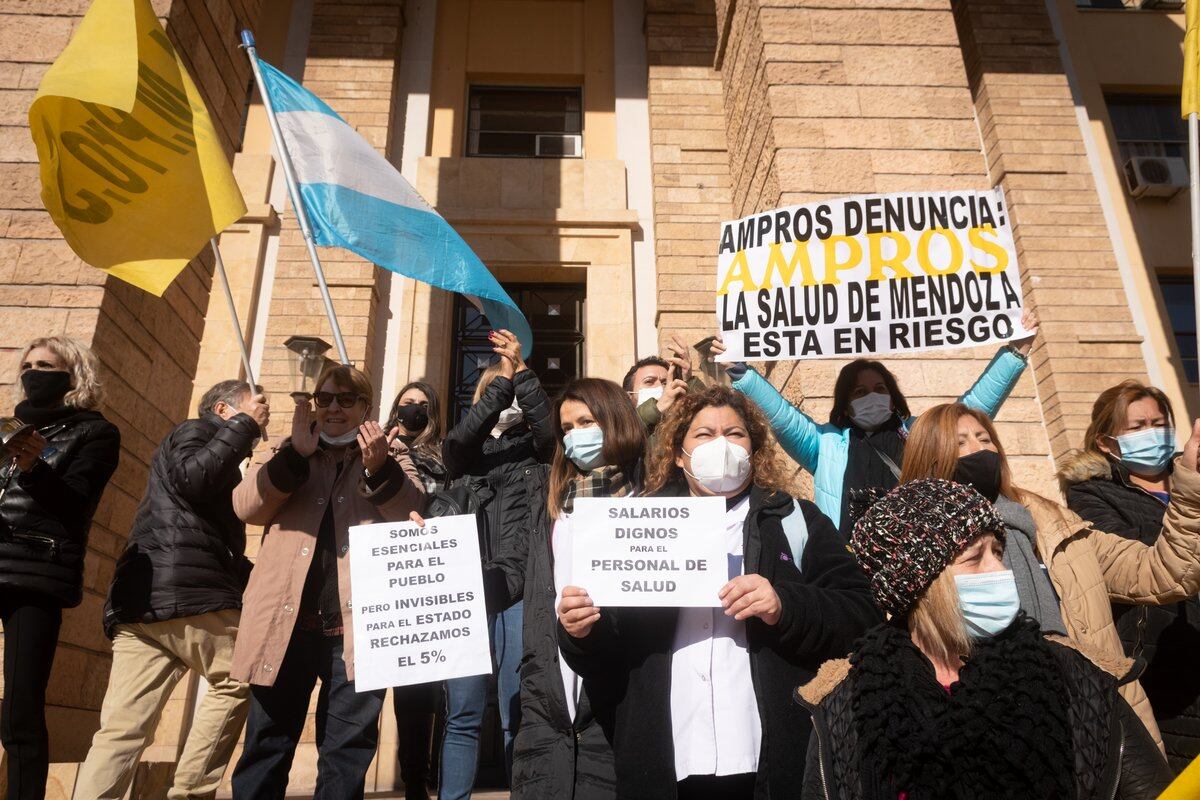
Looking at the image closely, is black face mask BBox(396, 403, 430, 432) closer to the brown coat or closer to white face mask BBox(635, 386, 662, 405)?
the brown coat

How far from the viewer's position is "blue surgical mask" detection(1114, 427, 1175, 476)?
349 cm

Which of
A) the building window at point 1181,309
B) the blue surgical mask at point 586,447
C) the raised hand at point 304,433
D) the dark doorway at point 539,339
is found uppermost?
the building window at point 1181,309

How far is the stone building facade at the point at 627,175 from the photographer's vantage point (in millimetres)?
5930

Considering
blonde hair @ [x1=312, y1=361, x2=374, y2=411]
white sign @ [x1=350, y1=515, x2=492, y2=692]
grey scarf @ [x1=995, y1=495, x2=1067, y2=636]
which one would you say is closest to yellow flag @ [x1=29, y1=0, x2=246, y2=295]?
blonde hair @ [x1=312, y1=361, x2=374, y2=411]

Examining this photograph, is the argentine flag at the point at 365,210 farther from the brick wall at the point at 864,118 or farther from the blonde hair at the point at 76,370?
the brick wall at the point at 864,118

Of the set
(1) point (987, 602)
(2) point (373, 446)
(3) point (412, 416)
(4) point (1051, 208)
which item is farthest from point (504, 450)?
(4) point (1051, 208)

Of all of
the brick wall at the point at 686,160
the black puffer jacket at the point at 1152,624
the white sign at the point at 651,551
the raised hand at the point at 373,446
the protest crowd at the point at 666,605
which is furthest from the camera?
the brick wall at the point at 686,160

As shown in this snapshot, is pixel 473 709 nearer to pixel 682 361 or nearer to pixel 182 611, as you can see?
pixel 182 611

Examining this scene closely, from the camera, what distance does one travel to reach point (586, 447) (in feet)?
10.7

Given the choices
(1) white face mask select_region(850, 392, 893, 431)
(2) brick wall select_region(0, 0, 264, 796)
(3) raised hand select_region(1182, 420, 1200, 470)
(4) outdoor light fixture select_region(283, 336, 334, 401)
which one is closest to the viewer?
(3) raised hand select_region(1182, 420, 1200, 470)

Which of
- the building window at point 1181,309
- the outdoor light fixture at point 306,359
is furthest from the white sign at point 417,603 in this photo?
the building window at point 1181,309

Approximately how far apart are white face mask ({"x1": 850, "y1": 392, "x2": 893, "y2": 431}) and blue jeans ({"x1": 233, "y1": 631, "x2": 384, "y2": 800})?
7.85ft

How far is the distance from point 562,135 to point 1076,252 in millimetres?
6286

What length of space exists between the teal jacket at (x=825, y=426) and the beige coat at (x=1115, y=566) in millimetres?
968
